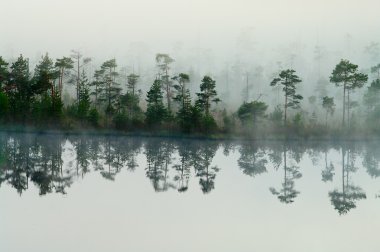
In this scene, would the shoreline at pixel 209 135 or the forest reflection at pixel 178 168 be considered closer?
the forest reflection at pixel 178 168

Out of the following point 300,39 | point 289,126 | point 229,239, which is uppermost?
point 300,39

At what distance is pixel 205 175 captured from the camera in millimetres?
18141

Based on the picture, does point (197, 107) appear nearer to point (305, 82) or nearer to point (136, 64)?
point (305, 82)

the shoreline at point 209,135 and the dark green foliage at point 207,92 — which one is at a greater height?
the dark green foliage at point 207,92

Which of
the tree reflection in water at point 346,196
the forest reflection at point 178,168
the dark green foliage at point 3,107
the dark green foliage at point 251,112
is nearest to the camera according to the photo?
the tree reflection in water at point 346,196

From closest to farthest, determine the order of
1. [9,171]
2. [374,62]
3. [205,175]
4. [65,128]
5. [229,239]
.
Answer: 1. [229,239]
2. [9,171]
3. [205,175]
4. [65,128]
5. [374,62]

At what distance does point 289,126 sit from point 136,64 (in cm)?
7930

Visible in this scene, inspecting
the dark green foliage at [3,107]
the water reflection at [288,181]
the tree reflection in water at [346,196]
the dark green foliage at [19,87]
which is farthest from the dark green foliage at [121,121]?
the tree reflection in water at [346,196]

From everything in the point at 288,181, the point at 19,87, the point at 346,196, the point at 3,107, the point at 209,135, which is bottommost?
the point at 346,196

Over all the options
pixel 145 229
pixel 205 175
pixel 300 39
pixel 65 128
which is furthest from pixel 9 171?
pixel 300 39

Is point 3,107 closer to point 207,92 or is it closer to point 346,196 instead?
point 207,92

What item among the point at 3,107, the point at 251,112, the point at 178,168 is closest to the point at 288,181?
the point at 178,168

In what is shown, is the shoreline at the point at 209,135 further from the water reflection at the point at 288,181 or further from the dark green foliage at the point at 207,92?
the water reflection at the point at 288,181

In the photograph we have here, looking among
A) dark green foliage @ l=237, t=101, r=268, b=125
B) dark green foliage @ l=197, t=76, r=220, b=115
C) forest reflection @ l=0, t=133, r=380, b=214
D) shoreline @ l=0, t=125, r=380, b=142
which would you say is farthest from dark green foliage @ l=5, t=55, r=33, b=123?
dark green foliage @ l=237, t=101, r=268, b=125
